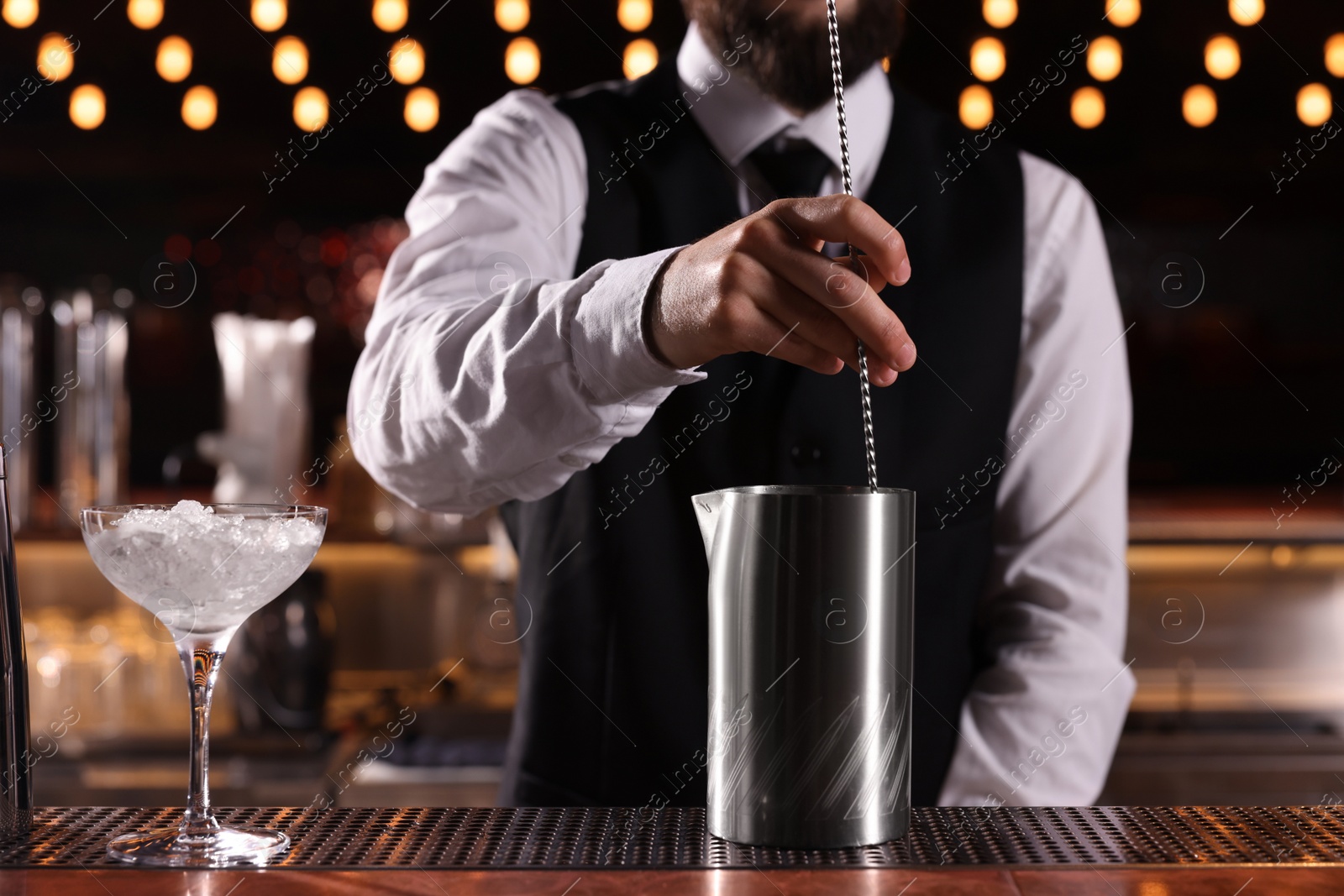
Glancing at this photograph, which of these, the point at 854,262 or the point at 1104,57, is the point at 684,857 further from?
the point at 1104,57

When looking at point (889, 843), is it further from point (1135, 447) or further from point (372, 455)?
point (1135, 447)

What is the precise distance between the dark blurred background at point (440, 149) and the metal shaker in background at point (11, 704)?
7.48 feet

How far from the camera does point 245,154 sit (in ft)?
9.70

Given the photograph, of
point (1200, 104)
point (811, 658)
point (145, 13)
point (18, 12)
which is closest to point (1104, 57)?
point (1200, 104)

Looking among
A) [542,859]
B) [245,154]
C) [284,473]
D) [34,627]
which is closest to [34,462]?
[34,627]

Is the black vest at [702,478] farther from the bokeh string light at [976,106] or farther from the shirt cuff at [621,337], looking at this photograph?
the bokeh string light at [976,106]

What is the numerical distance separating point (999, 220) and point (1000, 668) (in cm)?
49

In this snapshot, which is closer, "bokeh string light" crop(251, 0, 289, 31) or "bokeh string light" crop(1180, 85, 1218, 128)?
"bokeh string light" crop(251, 0, 289, 31)

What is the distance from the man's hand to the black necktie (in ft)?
1.95

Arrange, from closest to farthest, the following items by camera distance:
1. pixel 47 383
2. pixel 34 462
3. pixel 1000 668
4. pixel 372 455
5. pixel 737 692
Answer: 1. pixel 737 692
2. pixel 372 455
3. pixel 1000 668
4. pixel 34 462
5. pixel 47 383

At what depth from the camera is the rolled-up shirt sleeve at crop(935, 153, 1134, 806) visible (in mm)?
1273

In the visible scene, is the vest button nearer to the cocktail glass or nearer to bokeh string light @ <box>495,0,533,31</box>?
the cocktail glass

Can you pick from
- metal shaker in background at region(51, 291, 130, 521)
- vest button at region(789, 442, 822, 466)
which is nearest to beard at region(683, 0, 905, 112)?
vest button at region(789, 442, 822, 466)

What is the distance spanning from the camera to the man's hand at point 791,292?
70cm
